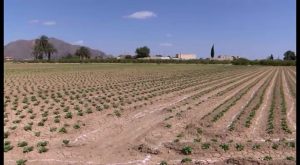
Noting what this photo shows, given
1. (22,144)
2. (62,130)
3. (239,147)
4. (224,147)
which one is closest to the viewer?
(224,147)

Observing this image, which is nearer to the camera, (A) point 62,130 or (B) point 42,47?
(A) point 62,130

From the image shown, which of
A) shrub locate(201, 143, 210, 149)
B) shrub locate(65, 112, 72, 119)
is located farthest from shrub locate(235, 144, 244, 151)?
shrub locate(65, 112, 72, 119)

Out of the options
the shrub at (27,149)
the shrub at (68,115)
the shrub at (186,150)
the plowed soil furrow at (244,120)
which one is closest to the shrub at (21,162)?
the shrub at (27,149)

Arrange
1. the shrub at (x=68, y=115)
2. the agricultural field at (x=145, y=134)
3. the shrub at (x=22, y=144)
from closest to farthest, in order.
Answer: the agricultural field at (x=145, y=134) → the shrub at (x=22, y=144) → the shrub at (x=68, y=115)

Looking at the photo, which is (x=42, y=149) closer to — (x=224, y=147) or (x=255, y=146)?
(x=224, y=147)

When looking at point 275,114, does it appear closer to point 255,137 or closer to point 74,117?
point 255,137

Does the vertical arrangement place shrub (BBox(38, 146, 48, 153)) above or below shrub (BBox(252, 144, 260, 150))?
below

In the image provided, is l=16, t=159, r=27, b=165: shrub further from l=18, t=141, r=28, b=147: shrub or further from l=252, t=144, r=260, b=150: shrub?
l=252, t=144, r=260, b=150: shrub

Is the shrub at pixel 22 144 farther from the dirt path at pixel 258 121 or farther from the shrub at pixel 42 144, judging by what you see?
the dirt path at pixel 258 121

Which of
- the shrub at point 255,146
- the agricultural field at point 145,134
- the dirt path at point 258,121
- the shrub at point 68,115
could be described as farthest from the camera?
the shrub at point 68,115

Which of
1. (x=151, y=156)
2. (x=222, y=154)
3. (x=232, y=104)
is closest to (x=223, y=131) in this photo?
(x=222, y=154)

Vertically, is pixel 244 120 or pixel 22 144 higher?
pixel 244 120

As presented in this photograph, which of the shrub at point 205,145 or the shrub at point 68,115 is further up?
the shrub at point 68,115

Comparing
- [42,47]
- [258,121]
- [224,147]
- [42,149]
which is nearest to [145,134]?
[224,147]
